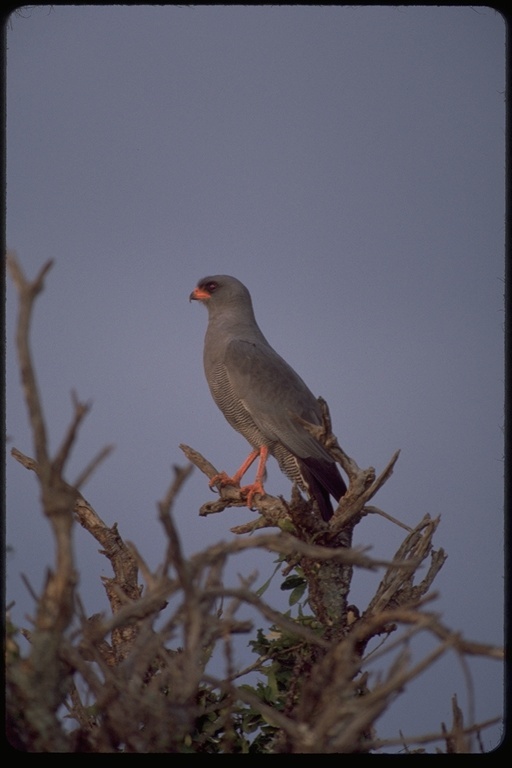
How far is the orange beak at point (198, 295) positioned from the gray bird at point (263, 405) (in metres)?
0.40

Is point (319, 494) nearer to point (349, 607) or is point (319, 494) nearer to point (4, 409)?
point (349, 607)

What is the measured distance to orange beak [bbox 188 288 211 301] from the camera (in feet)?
25.7

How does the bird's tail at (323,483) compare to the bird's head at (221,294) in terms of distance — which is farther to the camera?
the bird's head at (221,294)

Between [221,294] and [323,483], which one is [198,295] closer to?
[221,294]

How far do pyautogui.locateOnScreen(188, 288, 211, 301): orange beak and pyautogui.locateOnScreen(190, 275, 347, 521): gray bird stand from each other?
0.40 metres

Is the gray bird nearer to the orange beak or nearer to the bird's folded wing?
the bird's folded wing

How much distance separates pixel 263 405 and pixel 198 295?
171 centimetres

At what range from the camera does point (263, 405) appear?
6668 mm

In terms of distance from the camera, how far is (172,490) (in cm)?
186

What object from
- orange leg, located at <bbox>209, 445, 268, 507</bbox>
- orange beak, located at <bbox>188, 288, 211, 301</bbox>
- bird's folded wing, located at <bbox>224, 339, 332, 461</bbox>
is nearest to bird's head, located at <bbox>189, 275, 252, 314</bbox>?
orange beak, located at <bbox>188, 288, 211, 301</bbox>

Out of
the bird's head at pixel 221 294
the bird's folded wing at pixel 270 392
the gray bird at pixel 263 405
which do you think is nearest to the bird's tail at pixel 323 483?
the gray bird at pixel 263 405

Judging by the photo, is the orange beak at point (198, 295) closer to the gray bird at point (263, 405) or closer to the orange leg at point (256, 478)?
the gray bird at point (263, 405)

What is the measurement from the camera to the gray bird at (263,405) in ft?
20.0

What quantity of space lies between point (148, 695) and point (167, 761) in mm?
279
